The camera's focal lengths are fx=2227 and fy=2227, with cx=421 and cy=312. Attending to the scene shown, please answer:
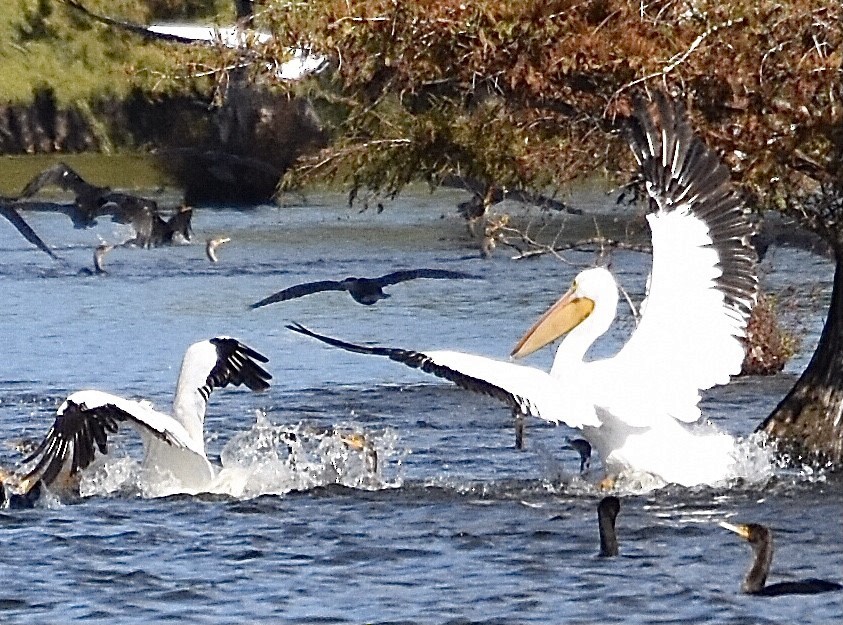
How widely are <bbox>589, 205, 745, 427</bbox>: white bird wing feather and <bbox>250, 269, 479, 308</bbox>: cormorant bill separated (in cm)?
233

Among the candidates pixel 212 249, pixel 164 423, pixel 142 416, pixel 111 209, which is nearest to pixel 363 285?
pixel 164 423

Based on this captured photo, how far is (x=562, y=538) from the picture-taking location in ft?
29.4

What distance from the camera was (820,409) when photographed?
406 inches

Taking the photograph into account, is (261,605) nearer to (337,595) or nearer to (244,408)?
(337,595)

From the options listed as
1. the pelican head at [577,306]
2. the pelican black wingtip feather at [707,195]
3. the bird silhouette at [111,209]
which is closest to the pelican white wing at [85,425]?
the pelican head at [577,306]

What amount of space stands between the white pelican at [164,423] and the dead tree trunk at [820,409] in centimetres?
245

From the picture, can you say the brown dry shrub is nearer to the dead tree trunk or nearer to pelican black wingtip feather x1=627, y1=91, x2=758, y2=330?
the dead tree trunk

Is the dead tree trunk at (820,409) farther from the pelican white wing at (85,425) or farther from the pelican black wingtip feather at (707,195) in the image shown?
the pelican white wing at (85,425)

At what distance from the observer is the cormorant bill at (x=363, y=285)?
12.0m

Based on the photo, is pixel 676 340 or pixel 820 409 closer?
pixel 676 340

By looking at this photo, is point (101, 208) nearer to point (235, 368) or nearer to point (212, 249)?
point (212, 249)

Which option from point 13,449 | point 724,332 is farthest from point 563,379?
point 13,449

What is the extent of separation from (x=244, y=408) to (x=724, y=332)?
4.45 meters

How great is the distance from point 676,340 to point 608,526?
1.19m
